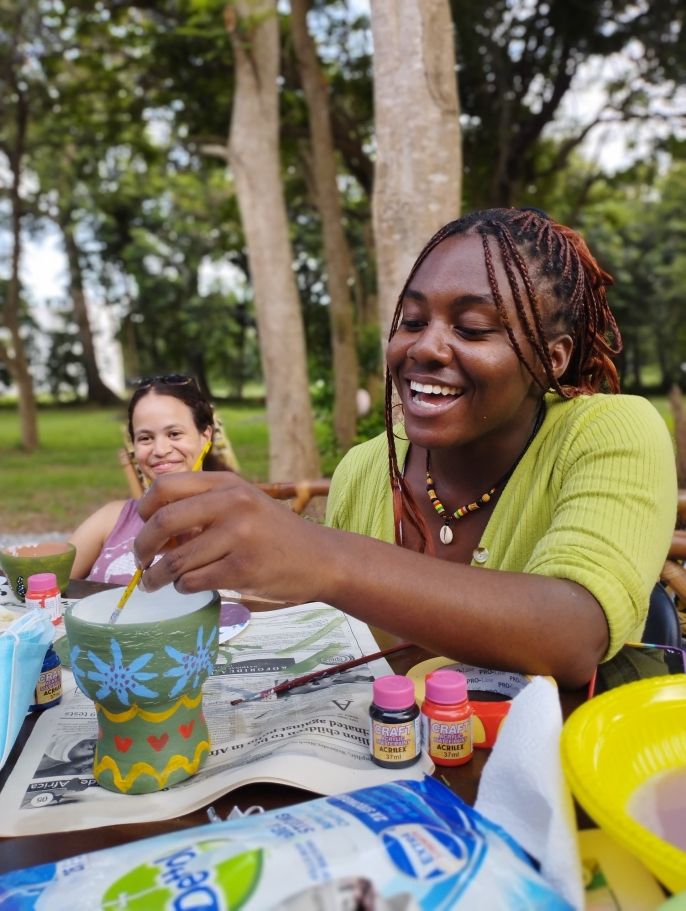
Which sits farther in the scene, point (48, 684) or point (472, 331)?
point (472, 331)

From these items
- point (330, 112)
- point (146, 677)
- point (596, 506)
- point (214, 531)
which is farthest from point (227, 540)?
point (330, 112)

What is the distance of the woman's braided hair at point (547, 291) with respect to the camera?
1.45 metres

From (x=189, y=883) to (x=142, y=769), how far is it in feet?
1.25

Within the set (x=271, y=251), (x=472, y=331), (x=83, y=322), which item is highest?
(x=271, y=251)

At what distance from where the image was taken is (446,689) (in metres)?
1.04

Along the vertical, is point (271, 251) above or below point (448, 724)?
above

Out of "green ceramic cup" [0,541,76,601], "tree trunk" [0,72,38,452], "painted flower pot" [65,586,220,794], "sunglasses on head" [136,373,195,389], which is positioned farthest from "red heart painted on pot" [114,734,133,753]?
"tree trunk" [0,72,38,452]

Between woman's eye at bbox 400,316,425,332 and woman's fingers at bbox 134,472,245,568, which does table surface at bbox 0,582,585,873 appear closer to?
woman's fingers at bbox 134,472,245,568

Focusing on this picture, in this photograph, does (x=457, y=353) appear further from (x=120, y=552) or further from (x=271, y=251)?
(x=271, y=251)

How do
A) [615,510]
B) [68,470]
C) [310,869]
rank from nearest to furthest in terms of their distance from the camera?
[310,869] → [615,510] → [68,470]

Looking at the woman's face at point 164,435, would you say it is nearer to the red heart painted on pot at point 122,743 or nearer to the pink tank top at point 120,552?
the pink tank top at point 120,552

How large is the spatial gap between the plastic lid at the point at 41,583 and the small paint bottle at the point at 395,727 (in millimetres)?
940

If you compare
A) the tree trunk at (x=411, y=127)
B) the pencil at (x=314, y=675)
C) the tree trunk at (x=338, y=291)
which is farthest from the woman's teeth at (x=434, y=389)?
the tree trunk at (x=338, y=291)

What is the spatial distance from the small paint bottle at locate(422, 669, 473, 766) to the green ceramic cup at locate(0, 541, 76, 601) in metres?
1.14
